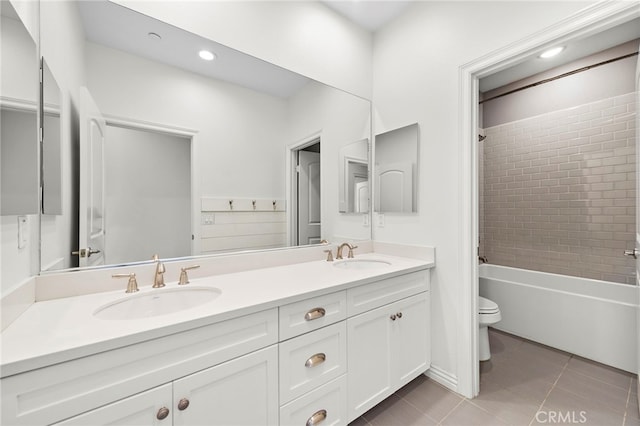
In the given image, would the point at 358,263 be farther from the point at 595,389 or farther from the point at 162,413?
the point at 595,389

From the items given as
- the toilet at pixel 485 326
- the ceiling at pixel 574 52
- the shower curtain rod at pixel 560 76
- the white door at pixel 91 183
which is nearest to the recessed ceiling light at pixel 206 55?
the white door at pixel 91 183

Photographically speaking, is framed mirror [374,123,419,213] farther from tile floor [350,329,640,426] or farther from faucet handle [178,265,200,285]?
faucet handle [178,265,200,285]

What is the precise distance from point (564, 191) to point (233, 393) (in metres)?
3.11

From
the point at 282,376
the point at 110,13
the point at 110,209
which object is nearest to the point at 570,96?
the point at 282,376

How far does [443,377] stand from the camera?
1.78m

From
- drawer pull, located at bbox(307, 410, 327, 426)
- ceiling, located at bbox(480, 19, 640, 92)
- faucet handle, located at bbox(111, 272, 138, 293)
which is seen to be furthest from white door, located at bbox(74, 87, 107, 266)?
ceiling, located at bbox(480, 19, 640, 92)

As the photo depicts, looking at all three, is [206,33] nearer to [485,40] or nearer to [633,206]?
[485,40]

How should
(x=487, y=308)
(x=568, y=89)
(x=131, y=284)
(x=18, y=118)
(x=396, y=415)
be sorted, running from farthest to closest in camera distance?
(x=568, y=89) → (x=487, y=308) → (x=396, y=415) → (x=131, y=284) → (x=18, y=118)

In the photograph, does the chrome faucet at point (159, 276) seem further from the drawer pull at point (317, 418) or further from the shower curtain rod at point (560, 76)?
the shower curtain rod at point (560, 76)

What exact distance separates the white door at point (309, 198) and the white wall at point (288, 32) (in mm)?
609

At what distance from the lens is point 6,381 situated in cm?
63

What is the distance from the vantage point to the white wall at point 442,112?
63.7 inches

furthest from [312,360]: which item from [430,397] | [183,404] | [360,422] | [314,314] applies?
[430,397]

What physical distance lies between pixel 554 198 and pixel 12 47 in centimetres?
362
